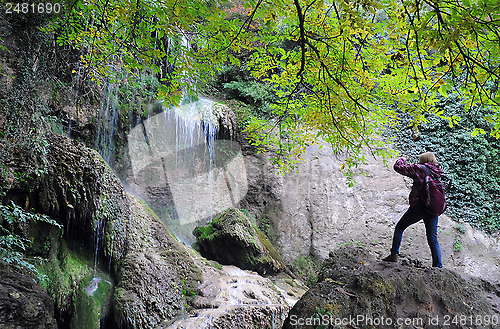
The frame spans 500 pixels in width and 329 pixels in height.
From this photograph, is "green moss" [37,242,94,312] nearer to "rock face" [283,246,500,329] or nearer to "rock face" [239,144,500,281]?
"rock face" [283,246,500,329]

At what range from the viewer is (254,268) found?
7008mm

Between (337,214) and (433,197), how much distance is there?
5.88m

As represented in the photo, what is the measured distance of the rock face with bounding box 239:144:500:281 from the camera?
26.0 feet

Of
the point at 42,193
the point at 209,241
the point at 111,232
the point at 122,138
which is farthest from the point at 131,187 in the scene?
the point at 42,193

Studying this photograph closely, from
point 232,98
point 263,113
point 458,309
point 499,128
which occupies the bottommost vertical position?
point 458,309

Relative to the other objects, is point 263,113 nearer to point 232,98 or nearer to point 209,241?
point 232,98

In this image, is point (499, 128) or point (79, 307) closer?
point (499, 128)

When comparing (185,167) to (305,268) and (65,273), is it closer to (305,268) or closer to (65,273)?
(305,268)

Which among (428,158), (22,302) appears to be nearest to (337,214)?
(428,158)

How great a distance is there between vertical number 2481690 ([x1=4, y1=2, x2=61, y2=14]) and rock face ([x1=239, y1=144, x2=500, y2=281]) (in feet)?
23.1

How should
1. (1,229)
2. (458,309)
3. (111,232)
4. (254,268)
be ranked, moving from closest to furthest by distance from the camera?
(458,309) → (1,229) → (111,232) → (254,268)

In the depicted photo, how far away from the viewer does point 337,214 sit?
9.30 metres

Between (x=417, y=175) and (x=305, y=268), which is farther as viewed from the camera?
(x=305, y=268)

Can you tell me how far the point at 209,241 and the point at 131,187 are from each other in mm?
3246
